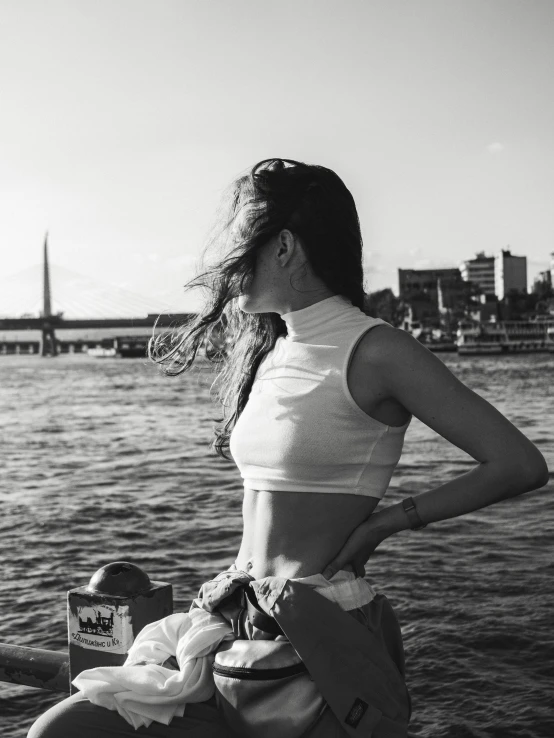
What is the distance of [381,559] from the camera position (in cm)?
1097

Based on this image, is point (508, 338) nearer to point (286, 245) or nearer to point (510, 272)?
point (510, 272)

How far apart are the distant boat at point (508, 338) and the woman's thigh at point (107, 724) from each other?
10024cm

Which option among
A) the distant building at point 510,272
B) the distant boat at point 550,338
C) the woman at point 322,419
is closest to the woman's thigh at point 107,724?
the woman at point 322,419

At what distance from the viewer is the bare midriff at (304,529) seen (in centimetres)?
189

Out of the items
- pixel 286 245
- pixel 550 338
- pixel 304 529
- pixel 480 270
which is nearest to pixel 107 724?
pixel 304 529

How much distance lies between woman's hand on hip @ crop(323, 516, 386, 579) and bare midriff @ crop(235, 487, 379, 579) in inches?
0.8

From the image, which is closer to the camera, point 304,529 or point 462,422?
point 462,422

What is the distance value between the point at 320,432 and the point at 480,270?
172 metres

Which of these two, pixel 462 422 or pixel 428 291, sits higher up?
pixel 428 291

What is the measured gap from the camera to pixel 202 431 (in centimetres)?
2662

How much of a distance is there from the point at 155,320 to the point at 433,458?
1697 cm

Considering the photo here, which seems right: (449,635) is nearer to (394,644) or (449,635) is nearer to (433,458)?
(394,644)

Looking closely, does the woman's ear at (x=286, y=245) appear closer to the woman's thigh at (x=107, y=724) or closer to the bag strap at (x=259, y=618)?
the bag strap at (x=259, y=618)

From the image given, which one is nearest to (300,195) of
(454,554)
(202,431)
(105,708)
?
(105,708)
